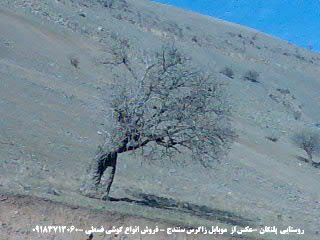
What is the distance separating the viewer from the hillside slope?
76.5ft

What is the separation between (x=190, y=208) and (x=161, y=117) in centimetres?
495

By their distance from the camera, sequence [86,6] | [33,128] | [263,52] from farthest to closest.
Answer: [263,52]
[86,6]
[33,128]

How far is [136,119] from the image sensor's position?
59.8 feet

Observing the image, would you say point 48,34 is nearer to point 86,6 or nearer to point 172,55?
point 86,6

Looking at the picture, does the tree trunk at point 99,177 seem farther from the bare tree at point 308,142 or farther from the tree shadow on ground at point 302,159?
the bare tree at point 308,142

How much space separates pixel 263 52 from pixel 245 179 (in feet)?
242

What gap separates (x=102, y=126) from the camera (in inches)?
1302

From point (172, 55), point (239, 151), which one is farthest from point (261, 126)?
point (172, 55)

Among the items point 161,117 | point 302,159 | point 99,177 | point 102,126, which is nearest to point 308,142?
point 302,159

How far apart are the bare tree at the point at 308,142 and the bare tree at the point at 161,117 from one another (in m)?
31.3

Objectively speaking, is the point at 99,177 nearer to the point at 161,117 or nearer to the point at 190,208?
the point at 161,117

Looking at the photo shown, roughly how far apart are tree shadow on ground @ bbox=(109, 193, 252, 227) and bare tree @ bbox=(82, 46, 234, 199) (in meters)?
2.06

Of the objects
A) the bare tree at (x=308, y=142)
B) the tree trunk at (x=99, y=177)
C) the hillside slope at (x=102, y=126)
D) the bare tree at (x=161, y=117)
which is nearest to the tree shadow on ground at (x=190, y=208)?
the hillside slope at (x=102, y=126)

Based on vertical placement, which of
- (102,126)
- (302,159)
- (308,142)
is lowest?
(102,126)
